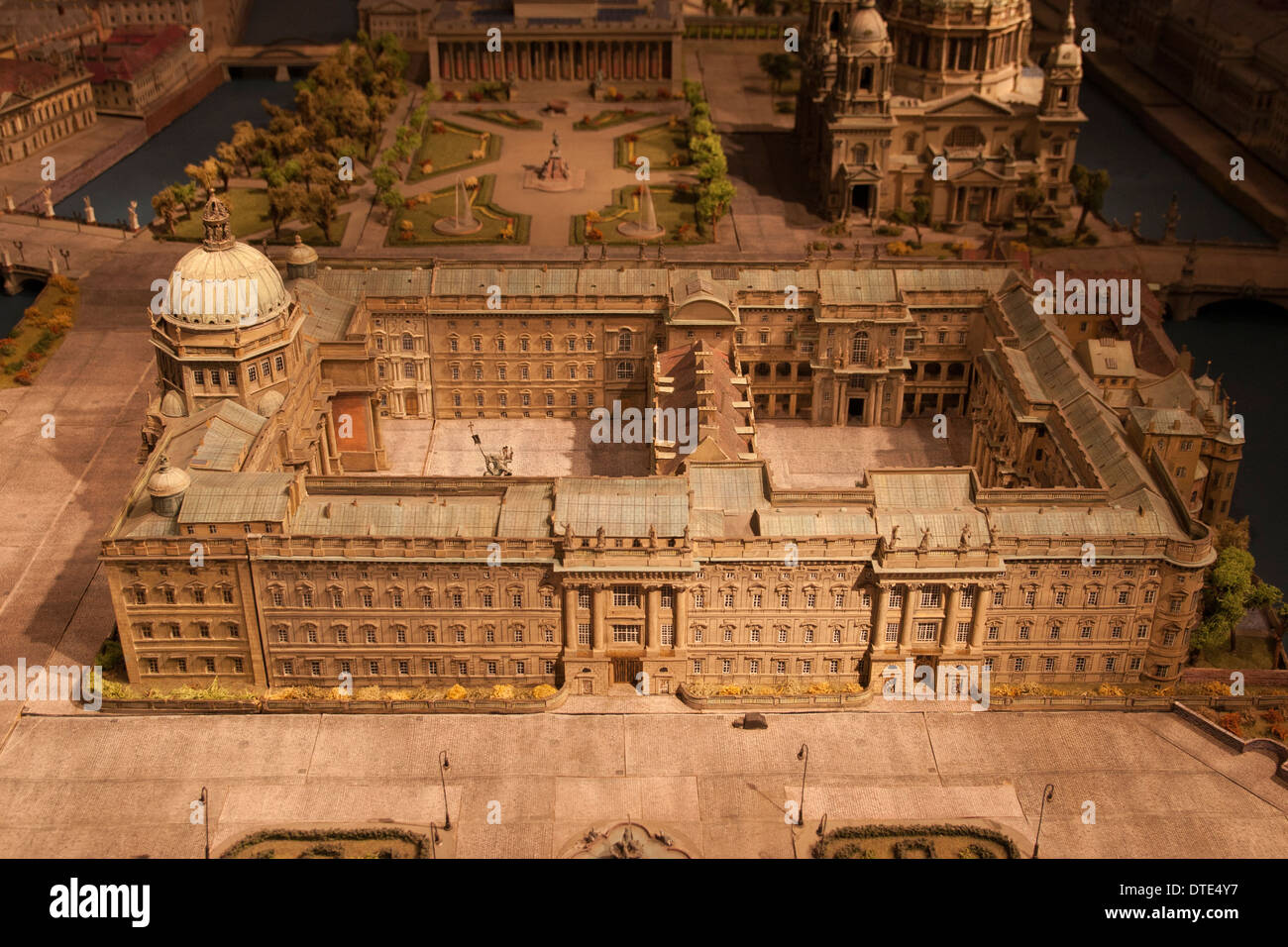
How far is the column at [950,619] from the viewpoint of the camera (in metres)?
107

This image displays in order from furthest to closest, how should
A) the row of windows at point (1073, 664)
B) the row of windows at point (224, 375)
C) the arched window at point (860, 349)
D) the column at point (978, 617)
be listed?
the arched window at point (860, 349), the row of windows at point (224, 375), the row of windows at point (1073, 664), the column at point (978, 617)

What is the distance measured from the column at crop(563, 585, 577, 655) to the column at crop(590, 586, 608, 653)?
1366 millimetres

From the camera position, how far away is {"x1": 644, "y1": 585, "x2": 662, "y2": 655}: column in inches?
4183

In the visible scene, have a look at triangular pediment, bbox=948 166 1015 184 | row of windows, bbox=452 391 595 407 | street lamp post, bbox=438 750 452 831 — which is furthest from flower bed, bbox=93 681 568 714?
triangular pediment, bbox=948 166 1015 184

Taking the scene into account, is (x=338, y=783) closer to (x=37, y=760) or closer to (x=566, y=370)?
(x=37, y=760)

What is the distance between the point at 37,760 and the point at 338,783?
21.4 meters

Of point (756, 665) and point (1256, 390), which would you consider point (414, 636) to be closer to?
point (756, 665)

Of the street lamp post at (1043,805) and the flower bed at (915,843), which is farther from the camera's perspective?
the street lamp post at (1043,805)

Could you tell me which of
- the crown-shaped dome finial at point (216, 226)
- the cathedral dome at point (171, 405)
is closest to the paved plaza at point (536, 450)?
the cathedral dome at point (171, 405)

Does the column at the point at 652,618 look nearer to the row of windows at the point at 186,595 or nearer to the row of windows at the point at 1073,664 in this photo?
the row of windows at the point at 1073,664

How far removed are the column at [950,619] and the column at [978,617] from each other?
131cm

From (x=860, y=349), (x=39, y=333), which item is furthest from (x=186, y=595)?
(x=39, y=333)

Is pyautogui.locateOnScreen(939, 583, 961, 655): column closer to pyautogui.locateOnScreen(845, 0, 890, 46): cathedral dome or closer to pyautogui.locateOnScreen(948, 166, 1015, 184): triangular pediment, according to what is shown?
pyautogui.locateOnScreen(948, 166, 1015, 184): triangular pediment

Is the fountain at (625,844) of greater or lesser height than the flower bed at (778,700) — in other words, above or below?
below
